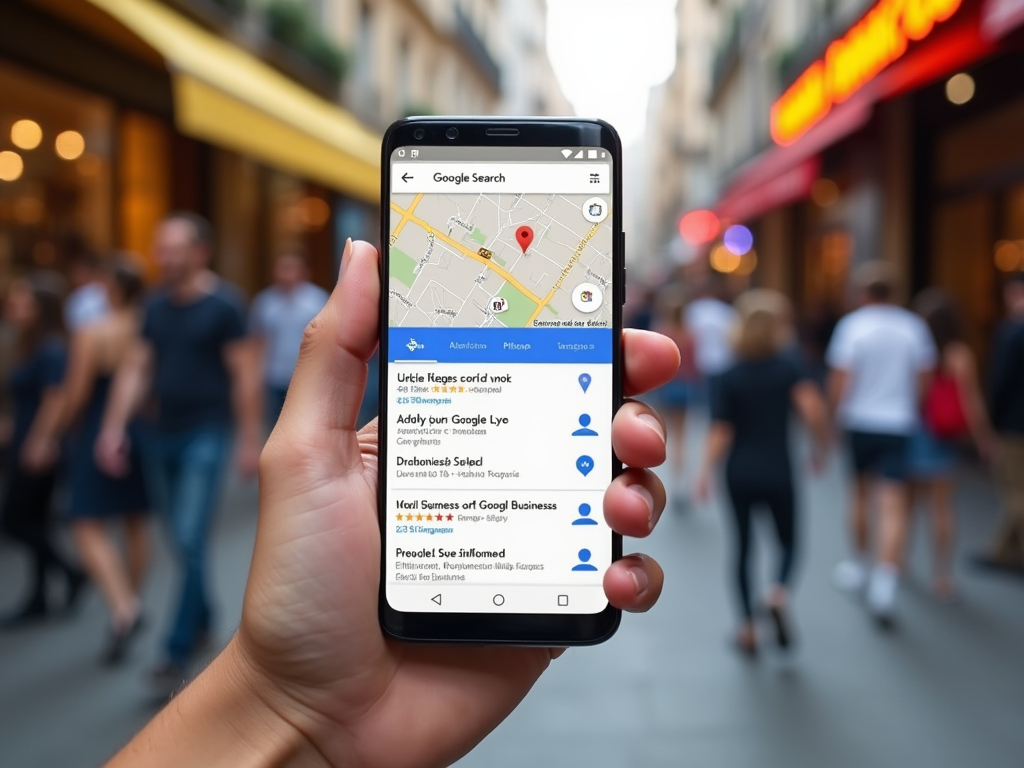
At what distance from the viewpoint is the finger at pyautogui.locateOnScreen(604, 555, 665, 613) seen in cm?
169

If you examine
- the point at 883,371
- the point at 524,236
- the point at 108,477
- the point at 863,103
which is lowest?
the point at 108,477

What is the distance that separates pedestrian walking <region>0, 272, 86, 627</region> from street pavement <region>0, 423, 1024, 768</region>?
30cm

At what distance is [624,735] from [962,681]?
189 cm

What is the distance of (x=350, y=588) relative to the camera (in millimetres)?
1801

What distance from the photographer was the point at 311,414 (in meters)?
1.79

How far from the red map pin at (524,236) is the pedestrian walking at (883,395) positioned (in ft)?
17.1

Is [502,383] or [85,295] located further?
[85,295]

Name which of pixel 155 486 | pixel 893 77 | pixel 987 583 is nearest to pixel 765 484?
pixel 987 583

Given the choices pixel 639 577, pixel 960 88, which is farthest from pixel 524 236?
pixel 960 88

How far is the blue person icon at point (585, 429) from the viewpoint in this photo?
1.86m

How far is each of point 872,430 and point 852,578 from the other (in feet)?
3.50

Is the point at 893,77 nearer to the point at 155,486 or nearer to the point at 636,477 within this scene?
the point at 155,486

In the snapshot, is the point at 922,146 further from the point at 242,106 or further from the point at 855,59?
the point at 242,106

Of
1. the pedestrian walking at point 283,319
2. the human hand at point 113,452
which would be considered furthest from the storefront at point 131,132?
the human hand at point 113,452
